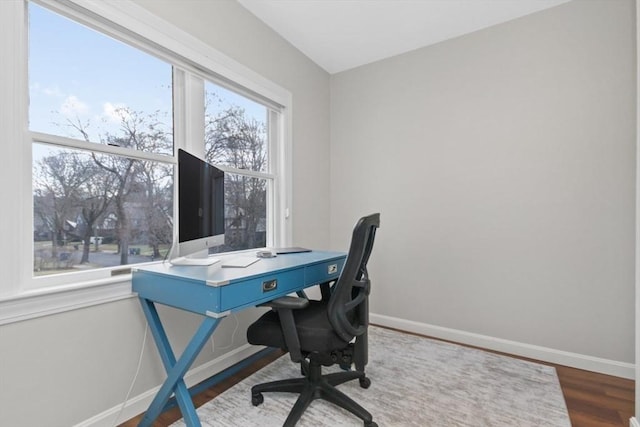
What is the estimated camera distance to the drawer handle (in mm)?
1446

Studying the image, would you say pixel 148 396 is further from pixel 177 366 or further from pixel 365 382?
pixel 365 382

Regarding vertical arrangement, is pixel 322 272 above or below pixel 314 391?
above

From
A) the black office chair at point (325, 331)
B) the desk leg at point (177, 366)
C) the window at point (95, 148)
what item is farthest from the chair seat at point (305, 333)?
the window at point (95, 148)

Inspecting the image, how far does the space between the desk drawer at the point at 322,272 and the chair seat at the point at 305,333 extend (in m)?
0.23

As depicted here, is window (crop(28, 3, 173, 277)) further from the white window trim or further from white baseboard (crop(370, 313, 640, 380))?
white baseboard (crop(370, 313, 640, 380))

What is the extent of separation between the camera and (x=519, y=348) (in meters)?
2.33

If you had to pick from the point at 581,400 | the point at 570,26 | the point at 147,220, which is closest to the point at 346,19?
the point at 570,26

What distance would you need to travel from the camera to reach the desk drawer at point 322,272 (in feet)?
5.82

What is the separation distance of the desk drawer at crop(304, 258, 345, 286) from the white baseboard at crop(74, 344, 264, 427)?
913mm

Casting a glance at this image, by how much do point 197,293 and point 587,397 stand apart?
232 centimetres

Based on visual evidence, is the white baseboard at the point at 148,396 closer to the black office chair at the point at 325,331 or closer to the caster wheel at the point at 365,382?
the black office chair at the point at 325,331

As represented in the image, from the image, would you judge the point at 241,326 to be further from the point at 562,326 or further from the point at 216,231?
the point at 562,326

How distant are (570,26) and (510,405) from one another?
2575 mm

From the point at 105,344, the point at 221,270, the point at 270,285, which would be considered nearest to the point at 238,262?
the point at 221,270
